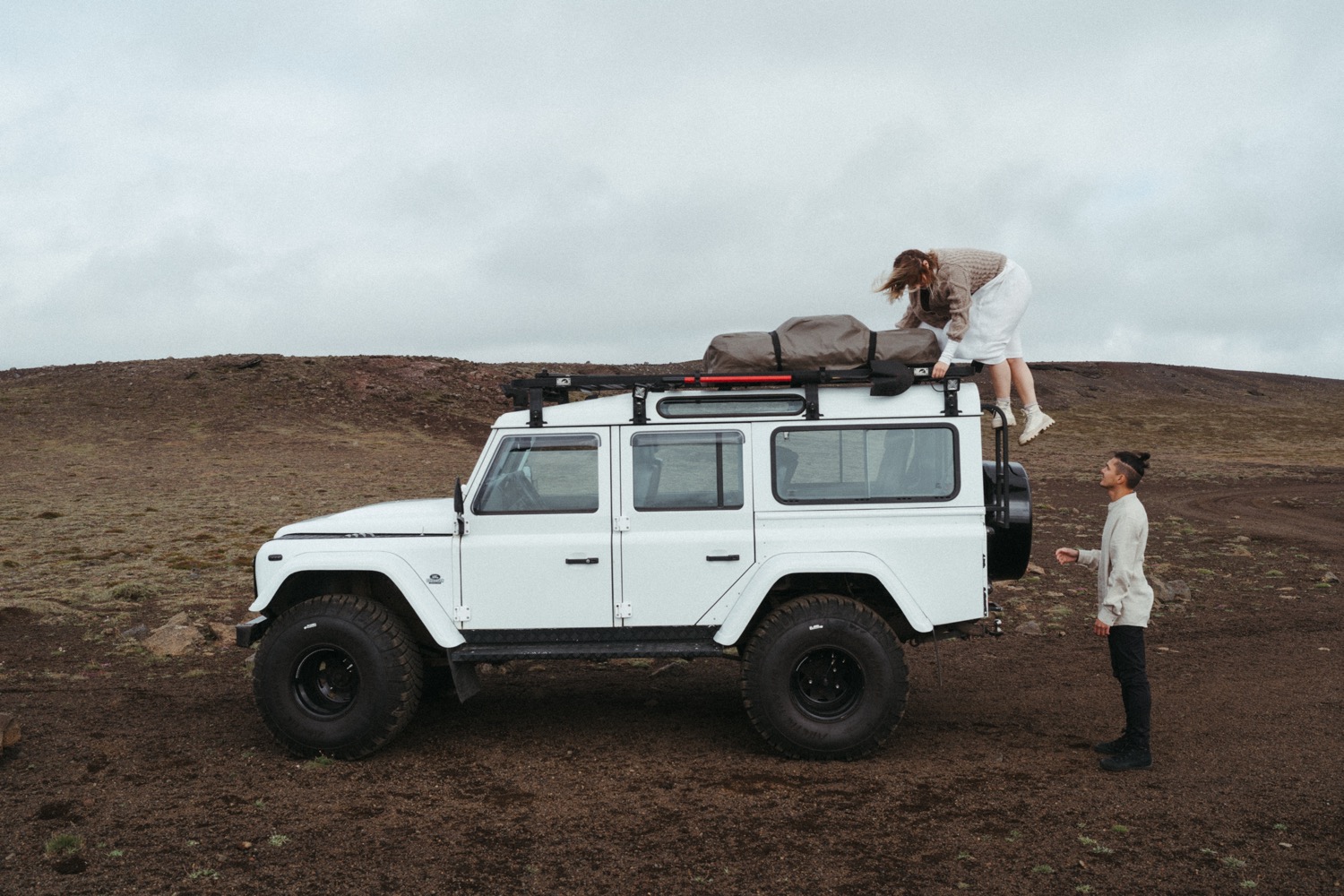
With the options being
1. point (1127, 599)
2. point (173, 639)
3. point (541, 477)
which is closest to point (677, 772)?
point (541, 477)

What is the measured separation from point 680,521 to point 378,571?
6.82 ft

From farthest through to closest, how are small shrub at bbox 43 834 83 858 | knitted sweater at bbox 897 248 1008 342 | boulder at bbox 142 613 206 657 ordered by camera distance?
boulder at bbox 142 613 206 657 → knitted sweater at bbox 897 248 1008 342 → small shrub at bbox 43 834 83 858

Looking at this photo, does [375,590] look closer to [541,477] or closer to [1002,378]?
[541,477]

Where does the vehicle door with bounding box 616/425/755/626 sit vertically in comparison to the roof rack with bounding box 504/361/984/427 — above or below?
below

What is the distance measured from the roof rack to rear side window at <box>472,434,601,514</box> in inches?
7.5

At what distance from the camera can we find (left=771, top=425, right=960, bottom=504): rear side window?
737cm

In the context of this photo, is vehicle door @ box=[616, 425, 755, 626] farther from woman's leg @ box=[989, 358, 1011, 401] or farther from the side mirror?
woman's leg @ box=[989, 358, 1011, 401]

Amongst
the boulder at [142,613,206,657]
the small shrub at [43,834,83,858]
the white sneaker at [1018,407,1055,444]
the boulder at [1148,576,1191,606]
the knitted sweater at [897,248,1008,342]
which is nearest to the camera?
the small shrub at [43,834,83,858]

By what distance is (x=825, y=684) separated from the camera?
7.39 meters

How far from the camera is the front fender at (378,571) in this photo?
24.1ft

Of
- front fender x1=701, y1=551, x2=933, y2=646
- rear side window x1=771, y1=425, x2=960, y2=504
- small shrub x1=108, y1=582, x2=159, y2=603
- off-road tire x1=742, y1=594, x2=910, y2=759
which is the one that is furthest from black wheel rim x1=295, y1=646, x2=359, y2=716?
small shrub x1=108, y1=582, x2=159, y2=603

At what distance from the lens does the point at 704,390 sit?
7.49m

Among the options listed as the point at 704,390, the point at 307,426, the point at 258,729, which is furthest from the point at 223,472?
the point at 704,390

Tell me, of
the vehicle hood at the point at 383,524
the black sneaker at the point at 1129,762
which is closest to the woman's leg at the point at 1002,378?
the black sneaker at the point at 1129,762
